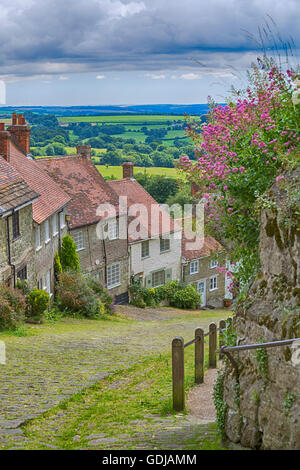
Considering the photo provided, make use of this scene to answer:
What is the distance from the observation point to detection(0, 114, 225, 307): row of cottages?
21.4 meters

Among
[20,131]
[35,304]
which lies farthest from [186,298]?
[35,304]

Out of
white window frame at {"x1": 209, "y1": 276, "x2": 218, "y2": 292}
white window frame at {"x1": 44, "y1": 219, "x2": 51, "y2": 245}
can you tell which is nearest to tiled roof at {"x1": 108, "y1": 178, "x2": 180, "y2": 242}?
white window frame at {"x1": 209, "y1": 276, "x2": 218, "y2": 292}

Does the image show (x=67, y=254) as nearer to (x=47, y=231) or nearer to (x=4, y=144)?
(x=47, y=231)

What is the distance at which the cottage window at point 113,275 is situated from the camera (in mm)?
36031

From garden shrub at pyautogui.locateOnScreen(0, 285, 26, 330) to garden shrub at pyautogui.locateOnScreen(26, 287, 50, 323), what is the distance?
1072mm

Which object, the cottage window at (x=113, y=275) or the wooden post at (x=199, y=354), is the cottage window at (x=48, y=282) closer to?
the cottage window at (x=113, y=275)

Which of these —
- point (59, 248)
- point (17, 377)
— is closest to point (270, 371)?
point (17, 377)

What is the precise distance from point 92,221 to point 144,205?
870 cm

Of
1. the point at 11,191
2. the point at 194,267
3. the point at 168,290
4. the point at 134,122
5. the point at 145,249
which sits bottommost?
the point at 168,290

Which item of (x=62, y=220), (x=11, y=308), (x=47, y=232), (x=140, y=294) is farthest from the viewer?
(x=140, y=294)

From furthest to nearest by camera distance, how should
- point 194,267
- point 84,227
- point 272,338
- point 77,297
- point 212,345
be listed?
point 194,267, point 84,227, point 77,297, point 212,345, point 272,338

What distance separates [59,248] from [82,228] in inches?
140

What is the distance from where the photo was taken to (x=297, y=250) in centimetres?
602

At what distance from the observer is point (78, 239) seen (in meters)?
33.0
